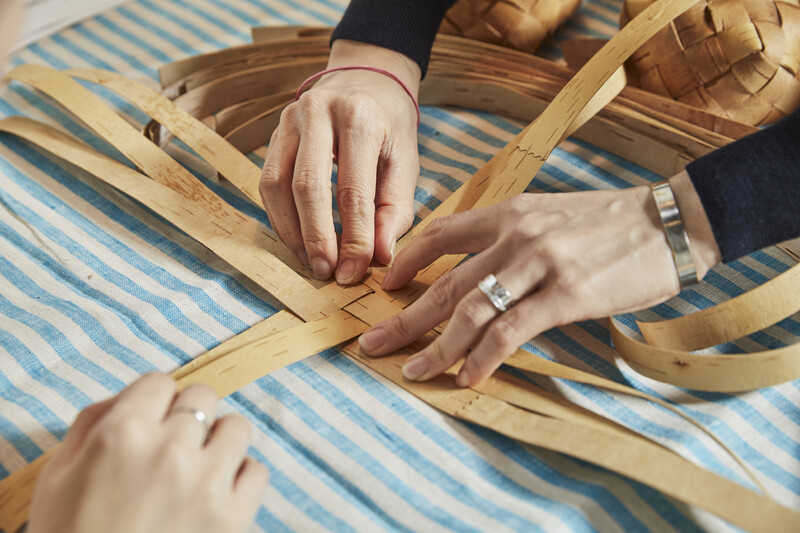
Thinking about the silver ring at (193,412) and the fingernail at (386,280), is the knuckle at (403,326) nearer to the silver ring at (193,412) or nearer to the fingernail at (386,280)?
the fingernail at (386,280)

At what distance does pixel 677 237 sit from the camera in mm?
778

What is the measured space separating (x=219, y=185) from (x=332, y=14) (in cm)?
74

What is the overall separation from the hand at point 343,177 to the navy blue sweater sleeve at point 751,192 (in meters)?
0.43

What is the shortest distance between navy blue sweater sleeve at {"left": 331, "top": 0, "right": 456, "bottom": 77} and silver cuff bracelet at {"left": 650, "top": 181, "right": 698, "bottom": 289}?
0.61 meters

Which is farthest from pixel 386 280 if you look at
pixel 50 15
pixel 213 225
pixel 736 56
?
pixel 50 15

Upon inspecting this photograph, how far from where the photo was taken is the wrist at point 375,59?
118 cm

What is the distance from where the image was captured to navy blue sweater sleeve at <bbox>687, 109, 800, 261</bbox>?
2.54 feet

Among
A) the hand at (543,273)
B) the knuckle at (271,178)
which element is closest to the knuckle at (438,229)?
the hand at (543,273)

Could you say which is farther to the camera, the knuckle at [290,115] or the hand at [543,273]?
the knuckle at [290,115]

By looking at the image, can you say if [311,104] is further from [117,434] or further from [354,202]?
[117,434]

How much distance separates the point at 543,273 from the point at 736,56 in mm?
670

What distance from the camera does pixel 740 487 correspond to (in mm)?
683

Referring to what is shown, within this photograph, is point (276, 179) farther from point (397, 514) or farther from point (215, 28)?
point (215, 28)

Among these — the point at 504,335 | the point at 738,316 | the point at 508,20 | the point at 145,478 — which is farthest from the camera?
the point at 508,20
